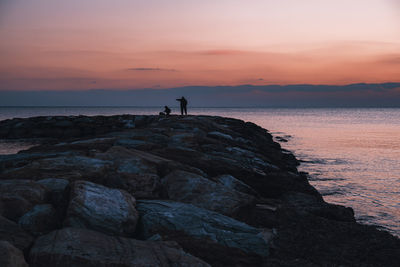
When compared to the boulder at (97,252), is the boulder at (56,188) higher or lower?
higher

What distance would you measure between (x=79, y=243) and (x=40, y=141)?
2787 centimetres

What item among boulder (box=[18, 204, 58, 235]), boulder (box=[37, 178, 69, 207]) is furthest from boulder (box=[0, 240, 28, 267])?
boulder (box=[37, 178, 69, 207])

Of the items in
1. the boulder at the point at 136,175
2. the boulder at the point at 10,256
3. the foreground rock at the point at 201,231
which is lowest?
the foreground rock at the point at 201,231

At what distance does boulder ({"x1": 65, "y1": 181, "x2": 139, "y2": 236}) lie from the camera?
5.03 meters

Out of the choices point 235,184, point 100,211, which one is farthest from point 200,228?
point 235,184

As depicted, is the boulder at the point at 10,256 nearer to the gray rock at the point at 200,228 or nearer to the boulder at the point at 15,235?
the boulder at the point at 15,235

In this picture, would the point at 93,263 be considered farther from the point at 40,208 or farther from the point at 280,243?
the point at 280,243

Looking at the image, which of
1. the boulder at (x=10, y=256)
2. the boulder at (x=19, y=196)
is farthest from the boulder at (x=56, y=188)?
the boulder at (x=10, y=256)

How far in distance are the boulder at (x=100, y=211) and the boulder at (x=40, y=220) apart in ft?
0.92

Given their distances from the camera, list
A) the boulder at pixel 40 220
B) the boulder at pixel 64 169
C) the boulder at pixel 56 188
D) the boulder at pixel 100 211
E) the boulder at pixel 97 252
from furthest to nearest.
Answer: the boulder at pixel 64 169
the boulder at pixel 56 188
the boulder at pixel 100 211
the boulder at pixel 40 220
the boulder at pixel 97 252

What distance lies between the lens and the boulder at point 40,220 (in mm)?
4809

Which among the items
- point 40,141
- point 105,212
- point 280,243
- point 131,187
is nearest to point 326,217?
point 280,243

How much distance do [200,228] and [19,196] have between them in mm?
2863

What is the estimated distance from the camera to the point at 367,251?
6.23 m
